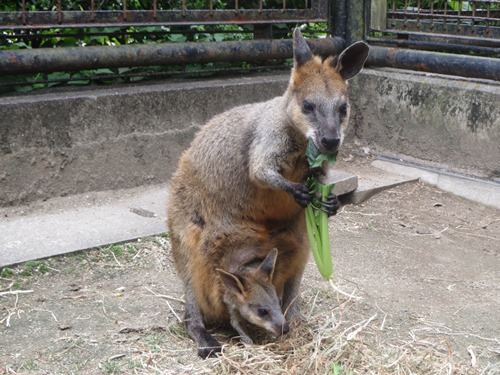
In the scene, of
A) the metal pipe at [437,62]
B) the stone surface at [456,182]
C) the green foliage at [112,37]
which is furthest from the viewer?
the metal pipe at [437,62]

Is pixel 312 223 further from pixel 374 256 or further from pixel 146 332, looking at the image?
pixel 374 256

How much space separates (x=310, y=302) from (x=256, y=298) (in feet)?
2.56

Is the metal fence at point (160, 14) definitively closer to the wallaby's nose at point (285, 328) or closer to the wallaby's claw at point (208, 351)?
the wallaby's claw at point (208, 351)

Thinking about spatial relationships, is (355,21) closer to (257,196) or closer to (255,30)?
(255,30)

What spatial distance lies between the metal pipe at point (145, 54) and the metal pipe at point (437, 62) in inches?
17.0

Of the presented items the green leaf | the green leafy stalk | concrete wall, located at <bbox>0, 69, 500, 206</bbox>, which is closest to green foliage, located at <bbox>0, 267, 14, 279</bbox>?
concrete wall, located at <bbox>0, 69, 500, 206</bbox>

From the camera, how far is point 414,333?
166 inches

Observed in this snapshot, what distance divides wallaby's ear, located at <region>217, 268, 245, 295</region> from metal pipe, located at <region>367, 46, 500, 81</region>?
3615 millimetres

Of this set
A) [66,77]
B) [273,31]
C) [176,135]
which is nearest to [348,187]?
[176,135]

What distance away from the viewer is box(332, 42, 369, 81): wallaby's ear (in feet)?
13.9

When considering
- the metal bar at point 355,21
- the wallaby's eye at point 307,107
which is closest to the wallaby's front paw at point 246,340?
the wallaby's eye at point 307,107

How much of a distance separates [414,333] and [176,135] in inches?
118

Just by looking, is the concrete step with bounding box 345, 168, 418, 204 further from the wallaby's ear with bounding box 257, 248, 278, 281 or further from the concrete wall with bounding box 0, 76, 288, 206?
the wallaby's ear with bounding box 257, 248, 278, 281

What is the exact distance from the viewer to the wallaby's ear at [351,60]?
4230 millimetres
